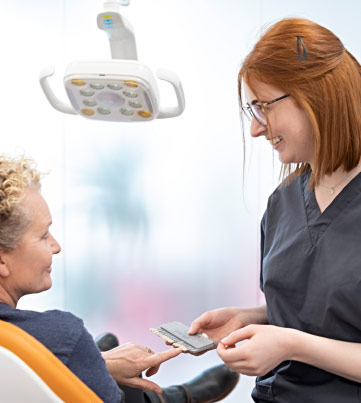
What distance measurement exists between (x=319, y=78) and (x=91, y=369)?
2.26ft

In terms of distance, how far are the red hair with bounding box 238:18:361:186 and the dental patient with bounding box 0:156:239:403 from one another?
1.68 feet

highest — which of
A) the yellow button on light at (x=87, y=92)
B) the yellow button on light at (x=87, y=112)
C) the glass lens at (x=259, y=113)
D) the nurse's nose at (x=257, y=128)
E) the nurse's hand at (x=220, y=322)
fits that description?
the yellow button on light at (x=87, y=92)

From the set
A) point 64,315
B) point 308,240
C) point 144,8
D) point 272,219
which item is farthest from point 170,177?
point 64,315

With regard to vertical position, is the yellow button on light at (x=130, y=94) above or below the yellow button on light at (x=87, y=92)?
below

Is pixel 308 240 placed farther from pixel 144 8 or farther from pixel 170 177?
pixel 144 8

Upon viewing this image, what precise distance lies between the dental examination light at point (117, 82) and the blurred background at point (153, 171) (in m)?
1.08

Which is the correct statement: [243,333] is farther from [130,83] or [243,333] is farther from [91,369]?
[130,83]

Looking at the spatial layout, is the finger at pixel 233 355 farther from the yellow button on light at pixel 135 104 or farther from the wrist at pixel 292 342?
the yellow button on light at pixel 135 104

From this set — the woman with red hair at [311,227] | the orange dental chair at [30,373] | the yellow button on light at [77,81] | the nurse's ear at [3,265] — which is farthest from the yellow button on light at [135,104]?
the orange dental chair at [30,373]

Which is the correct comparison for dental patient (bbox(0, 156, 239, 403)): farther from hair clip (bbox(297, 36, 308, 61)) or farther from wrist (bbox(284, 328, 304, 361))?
hair clip (bbox(297, 36, 308, 61))

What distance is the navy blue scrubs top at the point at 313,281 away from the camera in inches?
40.8

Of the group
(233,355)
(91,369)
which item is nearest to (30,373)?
(91,369)

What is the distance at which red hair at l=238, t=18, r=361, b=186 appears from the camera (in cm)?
103

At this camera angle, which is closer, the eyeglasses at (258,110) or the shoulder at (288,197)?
the eyeglasses at (258,110)
